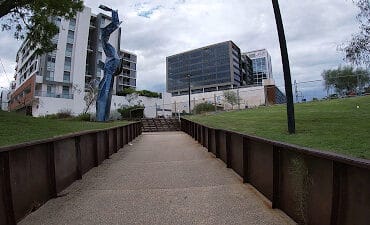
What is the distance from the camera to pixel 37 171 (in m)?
6.31

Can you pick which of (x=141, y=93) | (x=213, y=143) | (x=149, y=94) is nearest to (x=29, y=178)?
Result: (x=213, y=143)

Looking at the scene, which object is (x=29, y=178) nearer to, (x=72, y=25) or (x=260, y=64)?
(x=72, y=25)

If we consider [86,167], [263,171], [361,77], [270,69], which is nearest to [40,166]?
[86,167]

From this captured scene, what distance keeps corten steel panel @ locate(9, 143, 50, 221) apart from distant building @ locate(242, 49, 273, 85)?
155375mm

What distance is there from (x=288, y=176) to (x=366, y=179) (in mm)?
2091

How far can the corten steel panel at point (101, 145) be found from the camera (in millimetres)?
11810

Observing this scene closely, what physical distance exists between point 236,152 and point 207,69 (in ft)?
422

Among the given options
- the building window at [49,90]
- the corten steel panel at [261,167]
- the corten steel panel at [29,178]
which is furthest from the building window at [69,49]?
the corten steel panel at [261,167]

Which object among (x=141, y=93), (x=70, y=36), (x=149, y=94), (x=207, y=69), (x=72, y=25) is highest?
(x=72, y=25)

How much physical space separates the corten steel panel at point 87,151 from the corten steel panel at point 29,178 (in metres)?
2.76

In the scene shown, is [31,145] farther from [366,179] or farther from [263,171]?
[366,179]

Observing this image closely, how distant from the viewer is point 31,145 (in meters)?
6.02

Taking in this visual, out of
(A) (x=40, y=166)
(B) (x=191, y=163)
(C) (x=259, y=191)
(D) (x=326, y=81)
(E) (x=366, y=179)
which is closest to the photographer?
(E) (x=366, y=179)

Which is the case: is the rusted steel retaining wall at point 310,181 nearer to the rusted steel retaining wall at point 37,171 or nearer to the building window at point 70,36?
the rusted steel retaining wall at point 37,171
